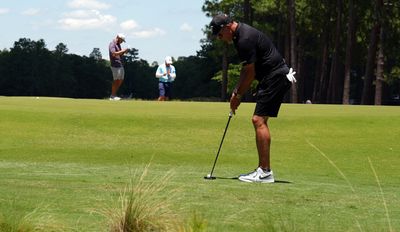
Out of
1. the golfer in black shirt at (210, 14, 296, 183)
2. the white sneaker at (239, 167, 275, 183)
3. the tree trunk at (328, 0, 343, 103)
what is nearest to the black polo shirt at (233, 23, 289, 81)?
the golfer in black shirt at (210, 14, 296, 183)

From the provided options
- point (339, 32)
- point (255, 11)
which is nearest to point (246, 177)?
point (339, 32)

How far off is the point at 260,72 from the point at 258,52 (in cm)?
29

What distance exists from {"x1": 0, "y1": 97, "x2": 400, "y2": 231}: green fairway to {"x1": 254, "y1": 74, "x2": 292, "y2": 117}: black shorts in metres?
0.93

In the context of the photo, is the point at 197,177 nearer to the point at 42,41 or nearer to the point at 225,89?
the point at 225,89

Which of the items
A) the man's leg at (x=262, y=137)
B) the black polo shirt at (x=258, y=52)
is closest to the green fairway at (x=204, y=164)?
the man's leg at (x=262, y=137)

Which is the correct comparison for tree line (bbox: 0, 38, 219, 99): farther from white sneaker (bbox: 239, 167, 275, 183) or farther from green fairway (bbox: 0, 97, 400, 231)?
white sneaker (bbox: 239, 167, 275, 183)

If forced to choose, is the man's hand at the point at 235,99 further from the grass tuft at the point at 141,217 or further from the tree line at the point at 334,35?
the tree line at the point at 334,35

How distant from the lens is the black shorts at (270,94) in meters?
9.76

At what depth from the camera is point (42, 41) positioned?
150 metres

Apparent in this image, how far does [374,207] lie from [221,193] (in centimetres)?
175

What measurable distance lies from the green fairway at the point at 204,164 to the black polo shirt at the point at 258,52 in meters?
1.30

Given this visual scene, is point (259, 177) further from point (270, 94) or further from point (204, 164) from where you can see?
point (204, 164)

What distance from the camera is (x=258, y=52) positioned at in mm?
9789

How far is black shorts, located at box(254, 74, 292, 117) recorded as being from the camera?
9.76 meters
